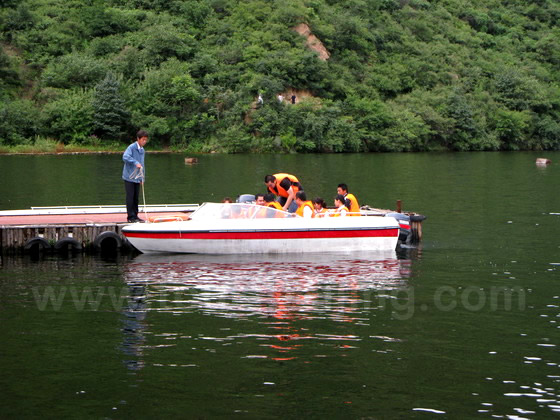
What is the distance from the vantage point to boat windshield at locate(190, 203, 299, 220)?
2588 cm

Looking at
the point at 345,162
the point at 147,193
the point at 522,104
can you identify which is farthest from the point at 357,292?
the point at 522,104

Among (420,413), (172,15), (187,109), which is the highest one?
(172,15)

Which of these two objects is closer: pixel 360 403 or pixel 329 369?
pixel 360 403

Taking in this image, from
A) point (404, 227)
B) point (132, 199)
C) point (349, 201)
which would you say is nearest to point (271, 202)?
point (349, 201)

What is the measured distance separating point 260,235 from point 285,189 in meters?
2.07

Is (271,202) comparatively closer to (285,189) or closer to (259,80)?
(285,189)

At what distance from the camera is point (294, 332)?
17.0 m

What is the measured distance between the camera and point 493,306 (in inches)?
759

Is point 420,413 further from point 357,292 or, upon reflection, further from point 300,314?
point 357,292

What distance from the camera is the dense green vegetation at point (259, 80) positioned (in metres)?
82.2

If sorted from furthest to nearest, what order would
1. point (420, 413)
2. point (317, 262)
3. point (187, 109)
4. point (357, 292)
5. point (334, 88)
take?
point (334, 88), point (187, 109), point (317, 262), point (357, 292), point (420, 413)

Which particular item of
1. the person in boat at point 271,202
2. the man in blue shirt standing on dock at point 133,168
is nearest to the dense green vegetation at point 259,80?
the man in blue shirt standing on dock at point 133,168

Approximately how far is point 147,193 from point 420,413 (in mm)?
31040

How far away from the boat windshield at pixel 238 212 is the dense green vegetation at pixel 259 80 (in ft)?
178
